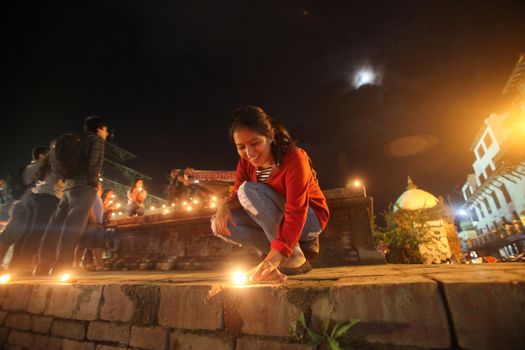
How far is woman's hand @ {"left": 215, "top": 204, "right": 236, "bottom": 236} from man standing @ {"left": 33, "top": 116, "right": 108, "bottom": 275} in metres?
2.99

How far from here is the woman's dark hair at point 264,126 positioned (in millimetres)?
2041

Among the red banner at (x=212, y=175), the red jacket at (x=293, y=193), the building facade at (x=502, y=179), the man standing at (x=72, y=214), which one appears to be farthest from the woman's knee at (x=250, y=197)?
the building facade at (x=502, y=179)

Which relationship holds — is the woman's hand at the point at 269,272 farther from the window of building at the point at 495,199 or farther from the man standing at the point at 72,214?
the window of building at the point at 495,199

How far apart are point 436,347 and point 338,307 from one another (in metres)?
0.43

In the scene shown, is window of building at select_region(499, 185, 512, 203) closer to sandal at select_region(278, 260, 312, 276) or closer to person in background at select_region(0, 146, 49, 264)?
sandal at select_region(278, 260, 312, 276)

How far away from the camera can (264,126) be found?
6.81 feet

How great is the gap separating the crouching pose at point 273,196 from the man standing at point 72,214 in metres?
2.95

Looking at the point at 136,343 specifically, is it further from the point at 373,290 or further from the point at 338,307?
the point at 373,290

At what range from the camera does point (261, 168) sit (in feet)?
7.97

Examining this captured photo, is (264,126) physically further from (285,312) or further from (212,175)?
(212,175)

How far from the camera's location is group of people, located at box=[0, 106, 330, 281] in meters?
1.81

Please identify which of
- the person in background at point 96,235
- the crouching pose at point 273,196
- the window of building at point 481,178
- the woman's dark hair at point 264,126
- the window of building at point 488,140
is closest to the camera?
the crouching pose at point 273,196

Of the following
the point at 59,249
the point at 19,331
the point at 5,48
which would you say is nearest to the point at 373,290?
the point at 19,331

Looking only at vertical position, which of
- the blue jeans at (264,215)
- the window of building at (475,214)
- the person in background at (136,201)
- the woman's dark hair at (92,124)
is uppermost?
the window of building at (475,214)
